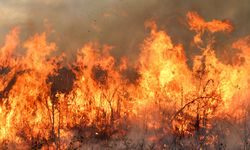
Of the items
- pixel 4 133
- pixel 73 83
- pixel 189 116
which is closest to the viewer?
pixel 4 133

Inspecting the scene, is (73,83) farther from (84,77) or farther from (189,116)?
(189,116)

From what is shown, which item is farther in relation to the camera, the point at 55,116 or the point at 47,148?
the point at 55,116

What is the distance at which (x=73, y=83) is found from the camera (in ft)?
180

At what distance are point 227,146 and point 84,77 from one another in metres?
19.5

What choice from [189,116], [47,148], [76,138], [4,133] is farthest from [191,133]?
[4,133]

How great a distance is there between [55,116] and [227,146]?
2144 cm

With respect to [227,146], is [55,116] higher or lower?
higher

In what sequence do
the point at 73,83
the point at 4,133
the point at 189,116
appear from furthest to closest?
1. the point at 73,83
2. the point at 189,116
3. the point at 4,133

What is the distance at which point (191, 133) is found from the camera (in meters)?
47.3

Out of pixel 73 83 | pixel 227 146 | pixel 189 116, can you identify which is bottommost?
pixel 227 146

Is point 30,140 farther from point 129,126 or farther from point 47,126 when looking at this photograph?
point 129,126

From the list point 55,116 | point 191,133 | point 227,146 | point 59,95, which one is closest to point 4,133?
point 55,116

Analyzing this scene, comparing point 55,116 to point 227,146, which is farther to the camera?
point 55,116

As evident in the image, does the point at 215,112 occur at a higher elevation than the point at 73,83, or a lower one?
lower
